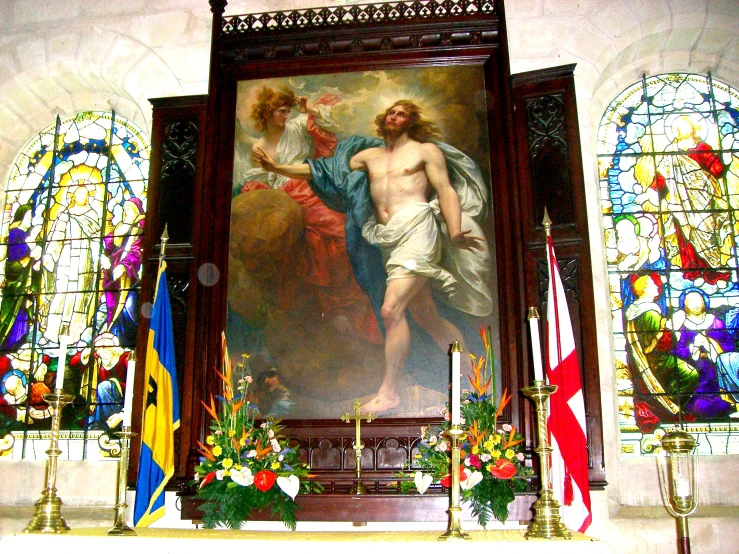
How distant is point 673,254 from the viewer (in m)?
7.05

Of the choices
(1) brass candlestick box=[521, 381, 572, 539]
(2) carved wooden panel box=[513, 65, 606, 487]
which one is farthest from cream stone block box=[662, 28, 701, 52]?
(1) brass candlestick box=[521, 381, 572, 539]

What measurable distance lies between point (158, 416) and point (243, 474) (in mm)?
1104

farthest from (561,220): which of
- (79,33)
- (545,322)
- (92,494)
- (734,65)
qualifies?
(79,33)

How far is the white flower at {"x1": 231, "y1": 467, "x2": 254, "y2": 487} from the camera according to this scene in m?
5.20

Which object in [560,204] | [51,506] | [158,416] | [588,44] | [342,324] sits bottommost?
[51,506]

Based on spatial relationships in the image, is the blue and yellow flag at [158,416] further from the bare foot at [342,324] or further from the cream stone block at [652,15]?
the cream stone block at [652,15]

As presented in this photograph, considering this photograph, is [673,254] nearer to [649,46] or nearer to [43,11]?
[649,46]

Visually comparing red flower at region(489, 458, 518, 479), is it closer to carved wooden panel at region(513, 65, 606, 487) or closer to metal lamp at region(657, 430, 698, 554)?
carved wooden panel at region(513, 65, 606, 487)

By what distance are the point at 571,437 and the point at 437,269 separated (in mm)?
1707

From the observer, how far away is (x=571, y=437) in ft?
17.4

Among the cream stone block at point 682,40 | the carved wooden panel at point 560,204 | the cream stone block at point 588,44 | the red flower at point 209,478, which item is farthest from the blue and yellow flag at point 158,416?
the cream stone block at point 682,40

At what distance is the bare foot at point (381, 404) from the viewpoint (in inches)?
235

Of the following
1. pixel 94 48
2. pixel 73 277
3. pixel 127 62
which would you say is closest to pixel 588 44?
pixel 127 62

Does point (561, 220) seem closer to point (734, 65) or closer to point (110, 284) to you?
point (734, 65)
